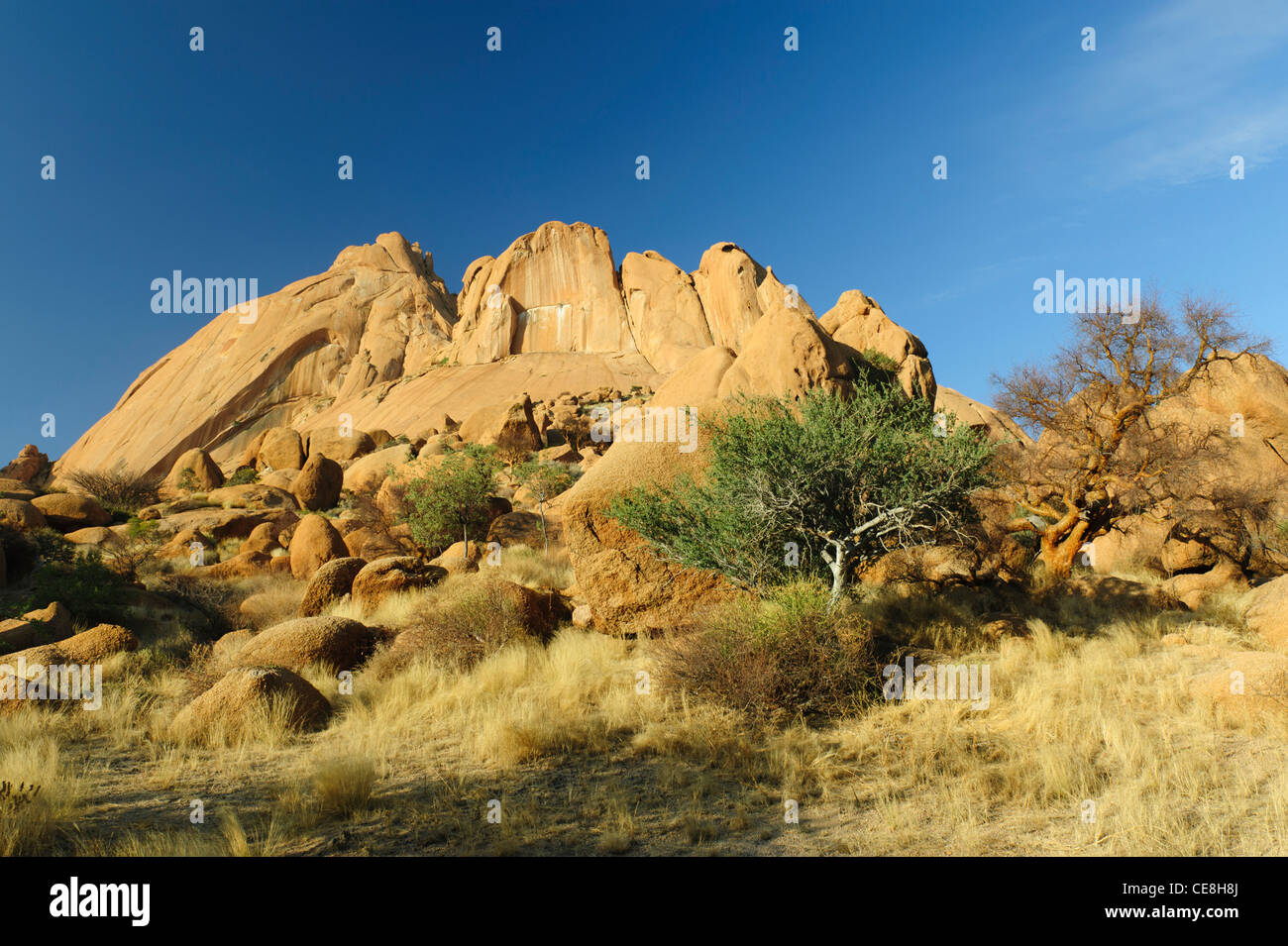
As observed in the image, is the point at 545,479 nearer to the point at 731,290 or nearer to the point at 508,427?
the point at 508,427

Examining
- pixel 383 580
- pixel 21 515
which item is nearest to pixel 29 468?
pixel 21 515

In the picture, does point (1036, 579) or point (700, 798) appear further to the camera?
point (1036, 579)

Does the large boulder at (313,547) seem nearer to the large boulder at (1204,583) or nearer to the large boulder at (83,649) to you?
the large boulder at (83,649)

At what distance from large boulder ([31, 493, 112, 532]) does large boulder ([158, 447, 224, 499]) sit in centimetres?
1456

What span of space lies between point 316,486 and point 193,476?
12.8 meters

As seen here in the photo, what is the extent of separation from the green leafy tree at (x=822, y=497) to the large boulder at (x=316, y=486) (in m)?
26.2

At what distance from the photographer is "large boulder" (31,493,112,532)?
2227cm

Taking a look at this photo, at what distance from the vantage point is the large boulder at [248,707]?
22.5ft

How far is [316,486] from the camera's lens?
3086cm

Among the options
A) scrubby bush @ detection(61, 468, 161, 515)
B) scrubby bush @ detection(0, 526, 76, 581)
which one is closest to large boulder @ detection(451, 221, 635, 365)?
scrubby bush @ detection(61, 468, 161, 515)
